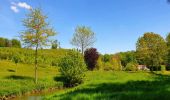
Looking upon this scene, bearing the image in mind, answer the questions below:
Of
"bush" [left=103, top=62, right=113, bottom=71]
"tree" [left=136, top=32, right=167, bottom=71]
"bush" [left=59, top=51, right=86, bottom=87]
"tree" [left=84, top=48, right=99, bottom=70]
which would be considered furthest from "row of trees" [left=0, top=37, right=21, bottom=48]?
"bush" [left=59, top=51, right=86, bottom=87]

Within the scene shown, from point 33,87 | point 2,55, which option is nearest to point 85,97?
point 33,87

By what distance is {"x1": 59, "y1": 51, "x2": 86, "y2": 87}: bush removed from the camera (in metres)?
55.2

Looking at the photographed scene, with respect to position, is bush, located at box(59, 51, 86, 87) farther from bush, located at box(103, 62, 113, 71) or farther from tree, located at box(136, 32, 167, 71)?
bush, located at box(103, 62, 113, 71)

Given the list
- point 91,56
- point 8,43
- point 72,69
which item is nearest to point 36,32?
point 72,69

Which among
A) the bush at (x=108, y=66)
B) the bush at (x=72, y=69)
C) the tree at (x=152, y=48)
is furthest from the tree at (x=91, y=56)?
the bush at (x=72, y=69)

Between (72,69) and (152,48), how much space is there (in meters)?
44.7

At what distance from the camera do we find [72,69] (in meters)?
54.9

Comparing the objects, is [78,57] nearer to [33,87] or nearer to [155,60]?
[33,87]

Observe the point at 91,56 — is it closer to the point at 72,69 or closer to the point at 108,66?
the point at 108,66

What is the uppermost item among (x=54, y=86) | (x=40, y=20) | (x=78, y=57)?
(x=40, y=20)

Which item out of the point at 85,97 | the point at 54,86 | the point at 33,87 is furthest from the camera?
the point at 54,86

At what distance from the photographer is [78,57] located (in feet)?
184

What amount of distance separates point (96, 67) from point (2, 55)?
2663cm

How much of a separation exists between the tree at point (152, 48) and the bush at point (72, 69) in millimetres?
41111
